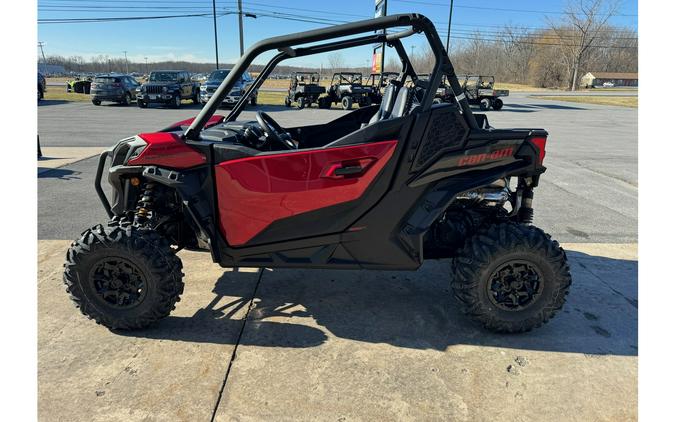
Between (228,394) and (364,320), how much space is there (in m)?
1.04

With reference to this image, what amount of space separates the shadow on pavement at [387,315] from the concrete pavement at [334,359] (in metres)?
0.01

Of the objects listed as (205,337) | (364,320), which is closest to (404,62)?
(364,320)

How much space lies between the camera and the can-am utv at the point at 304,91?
69.4 ft

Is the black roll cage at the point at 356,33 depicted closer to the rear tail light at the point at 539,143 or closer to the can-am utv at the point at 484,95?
the rear tail light at the point at 539,143

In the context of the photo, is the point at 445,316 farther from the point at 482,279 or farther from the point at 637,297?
the point at 637,297

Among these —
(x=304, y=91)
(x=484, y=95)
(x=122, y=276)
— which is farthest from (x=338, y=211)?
(x=484, y=95)

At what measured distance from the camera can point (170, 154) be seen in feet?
8.40

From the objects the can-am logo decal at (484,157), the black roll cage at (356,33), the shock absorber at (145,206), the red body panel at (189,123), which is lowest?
the shock absorber at (145,206)

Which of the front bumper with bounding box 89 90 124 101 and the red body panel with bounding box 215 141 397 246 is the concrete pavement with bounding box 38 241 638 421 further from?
the front bumper with bounding box 89 90 124 101

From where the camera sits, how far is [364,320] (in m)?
2.85

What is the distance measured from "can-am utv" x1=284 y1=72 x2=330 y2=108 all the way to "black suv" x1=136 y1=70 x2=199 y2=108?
5.14 m

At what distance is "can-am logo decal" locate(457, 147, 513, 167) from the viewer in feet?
8.47

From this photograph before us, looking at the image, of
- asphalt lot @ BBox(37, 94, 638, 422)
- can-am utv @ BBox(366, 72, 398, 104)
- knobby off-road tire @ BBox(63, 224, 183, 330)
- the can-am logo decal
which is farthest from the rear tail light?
can-am utv @ BBox(366, 72, 398, 104)

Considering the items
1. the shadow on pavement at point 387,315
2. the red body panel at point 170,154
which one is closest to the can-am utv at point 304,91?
the shadow on pavement at point 387,315
